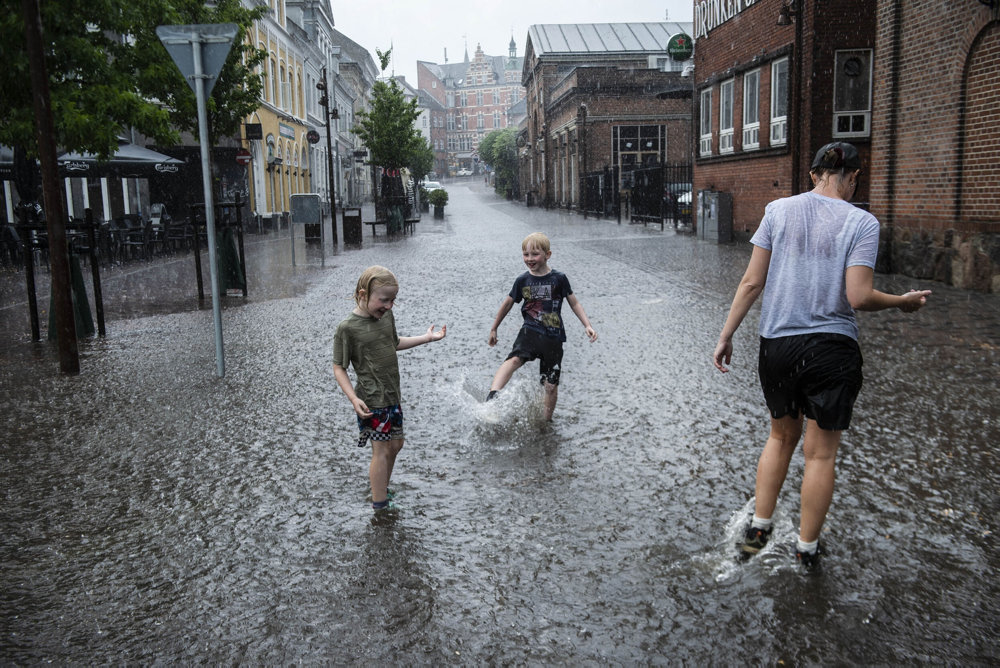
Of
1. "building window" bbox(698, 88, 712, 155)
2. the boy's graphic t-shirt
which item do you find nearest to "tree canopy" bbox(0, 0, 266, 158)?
the boy's graphic t-shirt

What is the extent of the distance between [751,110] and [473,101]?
15564 centimetres

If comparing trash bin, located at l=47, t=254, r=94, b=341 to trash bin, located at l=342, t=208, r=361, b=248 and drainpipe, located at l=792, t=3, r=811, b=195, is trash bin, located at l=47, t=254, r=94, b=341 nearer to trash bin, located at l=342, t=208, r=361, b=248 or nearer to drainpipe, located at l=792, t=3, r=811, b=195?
drainpipe, located at l=792, t=3, r=811, b=195

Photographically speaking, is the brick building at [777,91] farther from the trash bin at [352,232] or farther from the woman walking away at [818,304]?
the woman walking away at [818,304]

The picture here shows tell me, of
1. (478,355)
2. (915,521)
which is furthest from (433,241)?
(915,521)

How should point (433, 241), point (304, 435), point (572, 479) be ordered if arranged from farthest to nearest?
point (433, 241) < point (304, 435) < point (572, 479)

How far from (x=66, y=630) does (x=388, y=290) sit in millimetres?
1825

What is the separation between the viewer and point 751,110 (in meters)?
21.7

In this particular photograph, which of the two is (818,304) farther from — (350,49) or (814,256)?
(350,49)

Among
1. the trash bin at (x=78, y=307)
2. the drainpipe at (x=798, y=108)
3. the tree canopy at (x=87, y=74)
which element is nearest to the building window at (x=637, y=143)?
the drainpipe at (x=798, y=108)

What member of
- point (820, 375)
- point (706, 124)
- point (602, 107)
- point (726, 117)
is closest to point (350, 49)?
point (602, 107)

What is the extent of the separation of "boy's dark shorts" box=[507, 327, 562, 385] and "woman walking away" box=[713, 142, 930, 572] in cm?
211

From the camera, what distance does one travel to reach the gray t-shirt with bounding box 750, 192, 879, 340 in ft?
11.1

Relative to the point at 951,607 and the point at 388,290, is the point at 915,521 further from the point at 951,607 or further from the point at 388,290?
the point at 388,290

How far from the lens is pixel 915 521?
4012 mm
